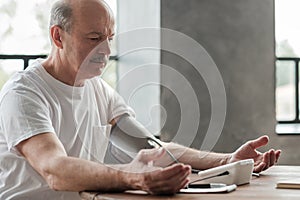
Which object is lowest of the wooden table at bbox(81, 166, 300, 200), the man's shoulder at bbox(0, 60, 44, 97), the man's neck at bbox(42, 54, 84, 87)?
the wooden table at bbox(81, 166, 300, 200)

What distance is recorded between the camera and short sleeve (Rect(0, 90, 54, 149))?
206 centimetres

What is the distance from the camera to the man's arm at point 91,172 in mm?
1771

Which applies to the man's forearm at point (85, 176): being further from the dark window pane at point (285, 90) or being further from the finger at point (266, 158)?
the dark window pane at point (285, 90)

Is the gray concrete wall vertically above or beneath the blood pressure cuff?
above

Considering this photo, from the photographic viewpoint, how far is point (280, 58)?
4629mm

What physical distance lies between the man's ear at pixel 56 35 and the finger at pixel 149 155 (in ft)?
1.88

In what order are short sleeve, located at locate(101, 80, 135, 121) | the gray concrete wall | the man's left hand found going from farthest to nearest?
the gray concrete wall < short sleeve, located at locate(101, 80, 135, 121) < the man's left hand

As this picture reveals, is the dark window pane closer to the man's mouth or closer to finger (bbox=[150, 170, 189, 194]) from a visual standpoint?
the man's mouth

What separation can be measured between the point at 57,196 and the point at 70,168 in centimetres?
36

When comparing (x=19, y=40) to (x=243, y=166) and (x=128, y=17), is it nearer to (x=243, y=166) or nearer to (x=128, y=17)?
(x=128, y=17)

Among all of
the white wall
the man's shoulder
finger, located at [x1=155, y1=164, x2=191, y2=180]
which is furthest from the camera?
the white wall

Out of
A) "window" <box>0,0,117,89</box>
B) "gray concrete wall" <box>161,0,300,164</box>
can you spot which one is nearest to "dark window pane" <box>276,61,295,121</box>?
"gray concrete wall" <box>161,0,300,164</box>

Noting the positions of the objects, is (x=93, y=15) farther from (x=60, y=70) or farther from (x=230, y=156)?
(x=230, y=156)

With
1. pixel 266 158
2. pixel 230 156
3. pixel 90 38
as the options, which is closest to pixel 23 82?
pixel 90 38
